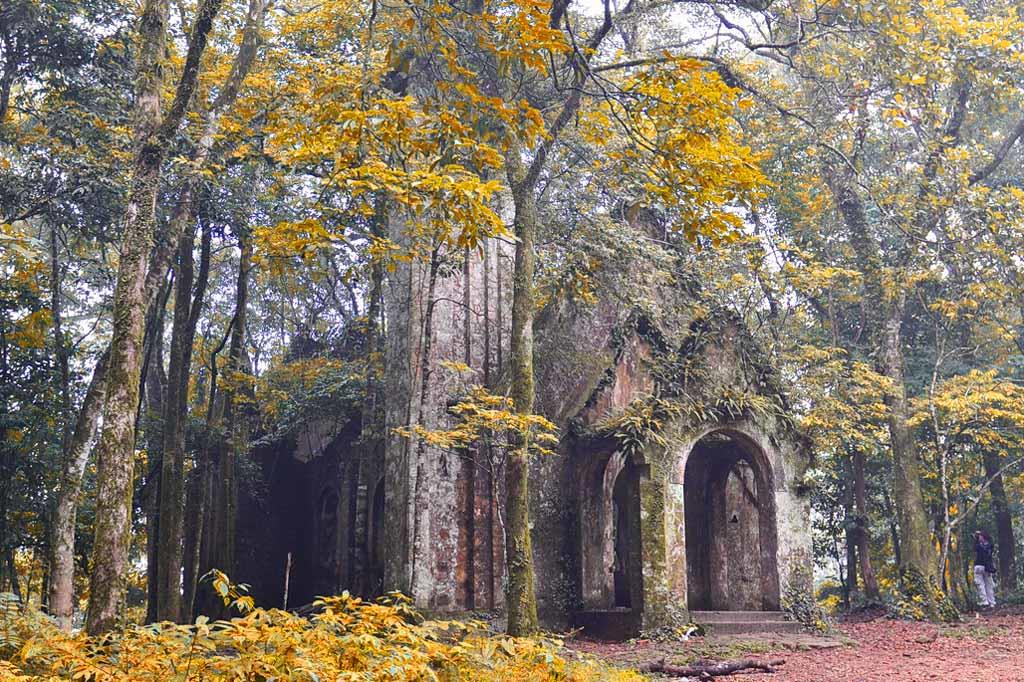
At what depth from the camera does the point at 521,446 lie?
10.3m

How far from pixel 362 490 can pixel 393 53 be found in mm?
11186

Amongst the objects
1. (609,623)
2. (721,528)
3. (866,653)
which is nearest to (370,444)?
(609,623)

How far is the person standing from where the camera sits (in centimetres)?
1980

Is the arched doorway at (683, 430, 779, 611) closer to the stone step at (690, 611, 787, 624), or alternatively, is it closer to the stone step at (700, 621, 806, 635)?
the stone step at (690, 611, 787, 624)

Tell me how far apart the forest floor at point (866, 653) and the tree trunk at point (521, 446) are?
2003 mm

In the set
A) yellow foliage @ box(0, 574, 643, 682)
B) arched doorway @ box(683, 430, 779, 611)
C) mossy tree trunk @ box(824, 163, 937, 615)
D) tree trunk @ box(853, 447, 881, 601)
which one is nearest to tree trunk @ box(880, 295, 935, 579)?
mossy tree trunk @ box(824, 163, 937, 615)

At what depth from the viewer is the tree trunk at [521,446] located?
386 inches

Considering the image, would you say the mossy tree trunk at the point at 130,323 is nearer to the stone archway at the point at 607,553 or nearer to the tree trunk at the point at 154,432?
the stone archway at the point at 607,553

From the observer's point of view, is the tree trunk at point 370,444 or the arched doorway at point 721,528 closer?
the arched doorway at point 721,528

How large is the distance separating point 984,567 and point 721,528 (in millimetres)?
7541

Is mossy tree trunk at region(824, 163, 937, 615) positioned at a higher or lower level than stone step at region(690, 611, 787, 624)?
higher

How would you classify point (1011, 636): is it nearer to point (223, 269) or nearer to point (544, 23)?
point (544, 23)

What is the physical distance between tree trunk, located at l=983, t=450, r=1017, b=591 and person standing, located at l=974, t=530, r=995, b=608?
2.08m

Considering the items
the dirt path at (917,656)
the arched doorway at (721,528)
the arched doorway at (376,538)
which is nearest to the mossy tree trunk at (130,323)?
the dirt path at (917,656)
